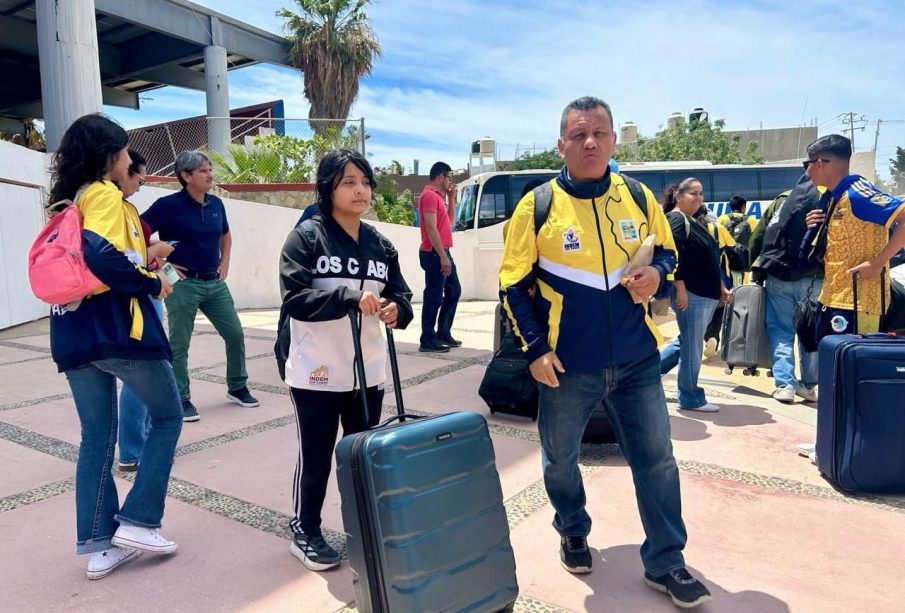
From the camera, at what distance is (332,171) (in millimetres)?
2375

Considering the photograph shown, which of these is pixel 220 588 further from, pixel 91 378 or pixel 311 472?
pixel 91 378

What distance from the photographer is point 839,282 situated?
3.56m

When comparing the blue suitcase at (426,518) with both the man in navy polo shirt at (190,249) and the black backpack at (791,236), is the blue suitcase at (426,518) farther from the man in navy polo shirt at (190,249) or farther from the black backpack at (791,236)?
the black backpack at (791,236)

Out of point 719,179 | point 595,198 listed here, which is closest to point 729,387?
point 595,198

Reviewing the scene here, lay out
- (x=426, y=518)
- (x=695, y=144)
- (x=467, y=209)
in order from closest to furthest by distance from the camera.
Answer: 1. (x=426, y=518)
2. (x=467, y=209)
3. (x=695, y=144)

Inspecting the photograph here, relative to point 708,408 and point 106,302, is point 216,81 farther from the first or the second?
point 106,302

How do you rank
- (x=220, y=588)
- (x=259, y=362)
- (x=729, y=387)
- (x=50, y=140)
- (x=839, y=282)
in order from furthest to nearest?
(x=50, y=140), (x=259, y=362), (x=729, y=387), (x=839, y=282), (x=220, y=588)

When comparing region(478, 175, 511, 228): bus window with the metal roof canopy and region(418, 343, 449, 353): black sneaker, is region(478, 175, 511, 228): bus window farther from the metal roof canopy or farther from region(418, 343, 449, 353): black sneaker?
the metal roof canopy

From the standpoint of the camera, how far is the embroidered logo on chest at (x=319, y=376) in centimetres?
237

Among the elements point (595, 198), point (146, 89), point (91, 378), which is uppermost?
point (146, 89)

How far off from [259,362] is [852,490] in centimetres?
533

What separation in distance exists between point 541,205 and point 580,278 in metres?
0.30

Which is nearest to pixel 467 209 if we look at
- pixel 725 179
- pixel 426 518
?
pixel 725 179

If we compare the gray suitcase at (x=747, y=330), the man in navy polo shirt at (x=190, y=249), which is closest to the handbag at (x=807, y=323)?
the gray suitcase at (x=747, y=330)
